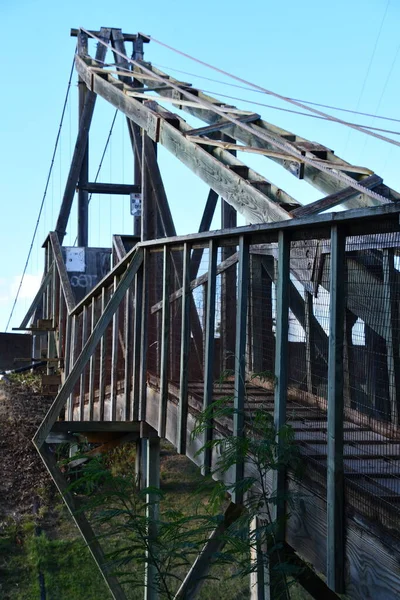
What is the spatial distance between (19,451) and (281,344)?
7.53 m

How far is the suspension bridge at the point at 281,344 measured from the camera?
3.79m

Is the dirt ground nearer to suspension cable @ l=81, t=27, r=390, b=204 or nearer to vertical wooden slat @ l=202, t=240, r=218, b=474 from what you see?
suspension cable @ l=81, t=27, r=390, b=204

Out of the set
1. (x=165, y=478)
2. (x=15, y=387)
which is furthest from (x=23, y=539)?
(x=15, y=387)

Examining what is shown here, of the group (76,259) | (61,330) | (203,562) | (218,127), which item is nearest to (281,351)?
(203,562)

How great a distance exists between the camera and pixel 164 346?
257 inches

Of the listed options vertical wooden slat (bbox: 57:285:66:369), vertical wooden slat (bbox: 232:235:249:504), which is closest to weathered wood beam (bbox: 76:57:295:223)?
vertical wooden slat (bbox: 232:235:249:504)

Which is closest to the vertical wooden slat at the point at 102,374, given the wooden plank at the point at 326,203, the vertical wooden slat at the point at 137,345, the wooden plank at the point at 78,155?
the vertical wooden slat at the point at 137,345

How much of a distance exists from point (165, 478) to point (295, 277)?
244 inches

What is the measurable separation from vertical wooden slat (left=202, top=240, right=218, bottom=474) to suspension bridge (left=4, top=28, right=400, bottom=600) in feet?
0.04

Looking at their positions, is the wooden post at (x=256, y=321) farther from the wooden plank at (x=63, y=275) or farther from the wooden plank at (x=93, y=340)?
the wooden plank at (x=63, y=275)

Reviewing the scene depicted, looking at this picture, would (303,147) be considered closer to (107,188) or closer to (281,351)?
(281,351)

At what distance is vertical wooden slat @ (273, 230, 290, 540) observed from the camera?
14.2ft

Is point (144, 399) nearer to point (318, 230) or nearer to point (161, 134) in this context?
point (318, 230)

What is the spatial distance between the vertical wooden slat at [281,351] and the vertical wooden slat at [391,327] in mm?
528
